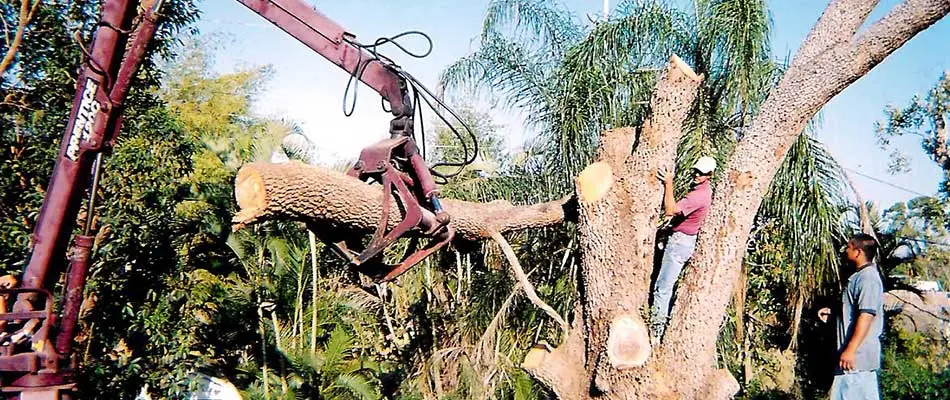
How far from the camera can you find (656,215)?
4.33 m

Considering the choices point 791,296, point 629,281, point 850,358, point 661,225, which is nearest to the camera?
point 629,281

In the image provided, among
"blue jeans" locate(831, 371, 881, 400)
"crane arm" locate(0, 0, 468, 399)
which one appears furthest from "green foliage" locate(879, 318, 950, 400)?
"crane arm" locate(0, 0, 468, 399)

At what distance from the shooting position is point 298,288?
9.67 meters

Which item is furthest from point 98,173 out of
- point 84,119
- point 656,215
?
point 656,215

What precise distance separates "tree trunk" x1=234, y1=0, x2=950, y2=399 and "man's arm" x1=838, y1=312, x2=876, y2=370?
95cm

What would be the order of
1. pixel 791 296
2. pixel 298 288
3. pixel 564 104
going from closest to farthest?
pixel 564 104 → pixel 791 296 → pixel 298 288

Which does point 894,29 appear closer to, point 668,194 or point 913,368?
point 668,194

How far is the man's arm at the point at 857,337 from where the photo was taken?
4695 millimetres

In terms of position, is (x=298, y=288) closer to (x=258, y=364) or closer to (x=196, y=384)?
(x=258, y=364)

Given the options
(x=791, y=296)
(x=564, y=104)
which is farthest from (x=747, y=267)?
(x=564, y=104)

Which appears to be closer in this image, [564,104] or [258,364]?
[564,104]

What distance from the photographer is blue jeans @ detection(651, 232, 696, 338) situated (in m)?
5.27

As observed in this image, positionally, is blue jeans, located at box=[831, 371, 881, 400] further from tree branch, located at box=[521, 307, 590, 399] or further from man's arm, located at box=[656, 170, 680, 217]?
tree branch, located at box=[521, 307, 590, 399]

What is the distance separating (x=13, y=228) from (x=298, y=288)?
420 cm
